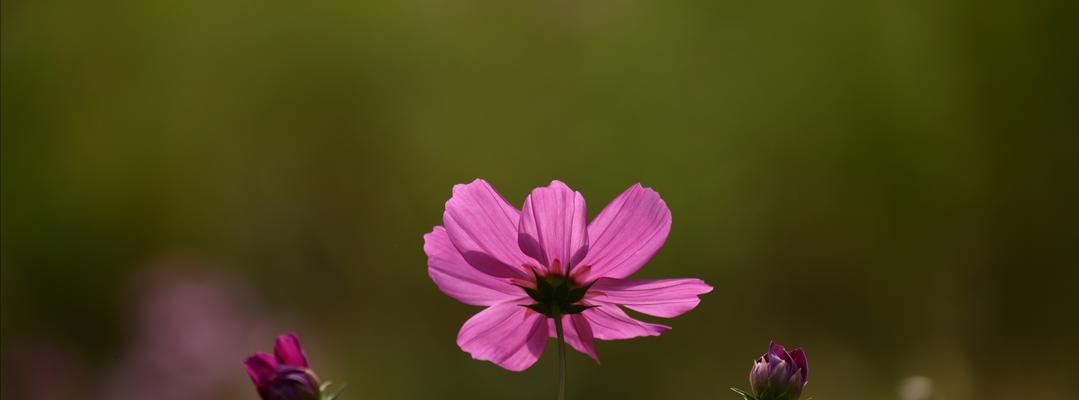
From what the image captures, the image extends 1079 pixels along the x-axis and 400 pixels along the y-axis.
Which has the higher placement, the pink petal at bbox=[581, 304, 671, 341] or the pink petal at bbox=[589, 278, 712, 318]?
the pink petal at bbox=[589, 278, 712, 318]

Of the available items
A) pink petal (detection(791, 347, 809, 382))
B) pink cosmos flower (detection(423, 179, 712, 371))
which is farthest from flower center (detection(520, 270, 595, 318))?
pink petal (detection(791, 347, 809, 382))

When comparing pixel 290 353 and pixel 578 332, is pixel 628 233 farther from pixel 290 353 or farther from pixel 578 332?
pixel 290 353

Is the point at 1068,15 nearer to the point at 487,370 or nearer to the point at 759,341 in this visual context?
the point at 759,341

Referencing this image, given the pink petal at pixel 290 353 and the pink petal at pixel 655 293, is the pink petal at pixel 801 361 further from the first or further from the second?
the pink petal at pixel 290 353

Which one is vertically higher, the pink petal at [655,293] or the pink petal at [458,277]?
the pink petal at [458,277]

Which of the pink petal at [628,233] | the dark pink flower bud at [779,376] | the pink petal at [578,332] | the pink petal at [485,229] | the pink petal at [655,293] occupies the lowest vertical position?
the dark pink flower bud at [779,376]

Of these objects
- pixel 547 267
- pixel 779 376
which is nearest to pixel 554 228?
pixel 547 267

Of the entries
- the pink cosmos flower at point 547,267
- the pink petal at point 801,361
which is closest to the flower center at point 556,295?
the pink cosmos flower at point 547,267

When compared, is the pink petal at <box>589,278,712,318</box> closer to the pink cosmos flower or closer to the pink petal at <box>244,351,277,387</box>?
the pink cosmos flower
